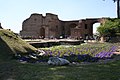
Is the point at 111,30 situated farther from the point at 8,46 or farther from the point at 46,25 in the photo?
the point at 46,25

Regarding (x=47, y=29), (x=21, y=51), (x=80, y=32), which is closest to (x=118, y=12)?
(x=80, y=32)

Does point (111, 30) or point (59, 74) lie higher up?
point (111, 30)

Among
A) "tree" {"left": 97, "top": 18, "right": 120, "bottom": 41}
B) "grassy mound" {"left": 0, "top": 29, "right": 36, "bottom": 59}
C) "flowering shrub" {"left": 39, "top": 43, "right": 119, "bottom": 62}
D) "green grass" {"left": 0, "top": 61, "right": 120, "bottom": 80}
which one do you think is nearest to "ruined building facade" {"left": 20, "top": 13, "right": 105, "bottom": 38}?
"tree" {"left": 97, "top": 18, "right": 120, "bottom": 41}

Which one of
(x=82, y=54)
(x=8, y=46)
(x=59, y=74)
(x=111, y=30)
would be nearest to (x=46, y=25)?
(x=111, y=30)

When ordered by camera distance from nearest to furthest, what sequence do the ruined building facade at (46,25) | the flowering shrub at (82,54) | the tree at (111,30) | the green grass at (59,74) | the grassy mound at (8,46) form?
the green grass at (59,74), the flowering shrub at (82,54), the grassy mound at (8,46), the tree at (111,30), the ruined building facade at (46,25)

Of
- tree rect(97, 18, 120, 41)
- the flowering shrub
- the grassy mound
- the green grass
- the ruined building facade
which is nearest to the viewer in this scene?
the green grass

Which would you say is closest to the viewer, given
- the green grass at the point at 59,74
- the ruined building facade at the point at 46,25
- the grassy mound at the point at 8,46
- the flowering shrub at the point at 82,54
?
the green grass at the point at 59,74

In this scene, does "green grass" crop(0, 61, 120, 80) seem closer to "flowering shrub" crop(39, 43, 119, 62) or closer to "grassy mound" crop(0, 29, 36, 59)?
"flowering shrub" crop(39, 43, 119, 62)

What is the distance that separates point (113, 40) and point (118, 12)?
28.7 feet

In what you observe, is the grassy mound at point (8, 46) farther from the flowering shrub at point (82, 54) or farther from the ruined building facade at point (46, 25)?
the ruined building facade at point (46, 25)

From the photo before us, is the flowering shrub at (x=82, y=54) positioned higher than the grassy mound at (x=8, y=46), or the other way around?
the grassy mound at (x=8, y=46)

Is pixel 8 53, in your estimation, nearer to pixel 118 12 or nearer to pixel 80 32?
pixel 118 12

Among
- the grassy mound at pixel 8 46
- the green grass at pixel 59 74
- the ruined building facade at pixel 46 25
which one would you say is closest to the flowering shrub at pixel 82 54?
the grassy mound at pixel 8 46

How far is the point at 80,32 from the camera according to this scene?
4959 centimetres
